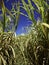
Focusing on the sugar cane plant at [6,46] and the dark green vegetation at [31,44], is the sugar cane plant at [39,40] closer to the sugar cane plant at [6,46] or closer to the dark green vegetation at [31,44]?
the dark green vegetation at [31,44]

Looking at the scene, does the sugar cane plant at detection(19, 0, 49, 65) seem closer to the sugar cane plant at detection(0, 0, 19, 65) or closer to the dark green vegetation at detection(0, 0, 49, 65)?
the dark green vegetation at detection(0, 0, 49, 65)

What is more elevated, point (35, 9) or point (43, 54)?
point (35, 9)

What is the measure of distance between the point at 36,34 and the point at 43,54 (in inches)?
5.6

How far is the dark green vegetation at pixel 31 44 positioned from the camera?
1.51 meters

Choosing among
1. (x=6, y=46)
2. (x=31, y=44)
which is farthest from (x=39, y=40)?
(x=6, y=46)

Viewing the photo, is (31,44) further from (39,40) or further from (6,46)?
(6,46)

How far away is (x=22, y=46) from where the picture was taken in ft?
5.22

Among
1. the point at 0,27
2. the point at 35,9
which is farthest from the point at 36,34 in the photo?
the point at 0,27

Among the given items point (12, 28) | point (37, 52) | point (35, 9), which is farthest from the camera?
point (12, 28)

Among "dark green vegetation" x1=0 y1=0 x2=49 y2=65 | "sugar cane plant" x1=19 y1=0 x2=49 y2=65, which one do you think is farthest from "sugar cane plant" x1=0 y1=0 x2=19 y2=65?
"sugar cane plant" x1=19 y1=0 x2=49 y2=65

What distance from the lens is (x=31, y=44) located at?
1.54 metres

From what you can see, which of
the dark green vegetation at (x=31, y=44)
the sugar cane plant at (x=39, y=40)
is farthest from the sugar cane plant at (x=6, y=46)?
the sugar cane plant at (x=39, y=40)

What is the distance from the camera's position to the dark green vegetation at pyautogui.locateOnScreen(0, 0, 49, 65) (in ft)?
4.94

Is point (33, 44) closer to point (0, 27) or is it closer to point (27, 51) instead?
point (27, 51)
